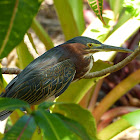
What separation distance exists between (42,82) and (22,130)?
16.8 inches

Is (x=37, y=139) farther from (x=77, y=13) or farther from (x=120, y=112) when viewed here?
(x=120, y=112)

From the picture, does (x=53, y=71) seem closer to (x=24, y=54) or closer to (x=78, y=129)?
(x=24, y=54)

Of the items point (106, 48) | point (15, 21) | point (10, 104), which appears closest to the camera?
point (15, 21)

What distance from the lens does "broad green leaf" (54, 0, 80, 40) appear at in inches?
53.4

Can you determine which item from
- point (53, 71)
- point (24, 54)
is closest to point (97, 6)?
point (53, 71)


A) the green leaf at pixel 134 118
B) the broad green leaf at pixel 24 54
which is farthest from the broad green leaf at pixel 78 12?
the green leaf at pixel 134 118

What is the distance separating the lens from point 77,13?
4.71 feet

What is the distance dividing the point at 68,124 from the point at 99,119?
1.27 m

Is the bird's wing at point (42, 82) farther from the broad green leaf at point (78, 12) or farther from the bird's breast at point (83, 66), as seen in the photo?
the broad green leaf at point (78, 12)

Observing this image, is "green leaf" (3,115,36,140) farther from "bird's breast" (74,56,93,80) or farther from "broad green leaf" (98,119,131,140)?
"broad green leaf" (98,119,131,140)

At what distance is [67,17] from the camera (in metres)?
1.40

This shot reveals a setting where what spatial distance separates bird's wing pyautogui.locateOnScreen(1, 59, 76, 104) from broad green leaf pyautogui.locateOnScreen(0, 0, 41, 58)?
1.57ft

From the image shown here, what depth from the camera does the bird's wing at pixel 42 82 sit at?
2.86 feet

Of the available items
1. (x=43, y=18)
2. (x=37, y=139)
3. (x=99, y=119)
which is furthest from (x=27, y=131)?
(x=43, y=18)
